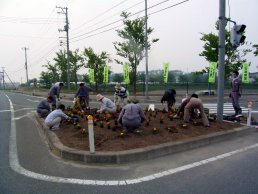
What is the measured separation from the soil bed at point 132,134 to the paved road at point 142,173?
61 centimetres

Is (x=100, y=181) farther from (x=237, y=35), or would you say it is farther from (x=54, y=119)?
(x=237, y=35)

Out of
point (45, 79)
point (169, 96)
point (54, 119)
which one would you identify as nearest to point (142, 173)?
point (54, 119)

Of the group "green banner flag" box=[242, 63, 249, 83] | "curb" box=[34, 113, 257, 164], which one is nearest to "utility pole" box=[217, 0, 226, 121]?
"curb" box=[34, 113, 257, 164]

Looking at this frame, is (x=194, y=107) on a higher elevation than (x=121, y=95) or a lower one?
lower

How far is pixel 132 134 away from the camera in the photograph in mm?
6316

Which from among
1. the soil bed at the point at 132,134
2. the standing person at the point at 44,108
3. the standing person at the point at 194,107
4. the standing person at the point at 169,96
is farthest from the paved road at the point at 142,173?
the standing person at the point at 169,96

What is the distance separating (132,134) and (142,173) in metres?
1.97

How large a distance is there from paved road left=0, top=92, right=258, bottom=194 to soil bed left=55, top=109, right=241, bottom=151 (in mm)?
608

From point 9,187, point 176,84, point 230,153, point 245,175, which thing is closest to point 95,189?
point 9,187

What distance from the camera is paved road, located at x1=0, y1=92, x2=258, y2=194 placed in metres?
3.82

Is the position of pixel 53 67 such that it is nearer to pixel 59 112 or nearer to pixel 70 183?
pixel 59 112

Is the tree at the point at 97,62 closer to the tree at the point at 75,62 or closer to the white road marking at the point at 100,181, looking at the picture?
the tree at the point at 75,62

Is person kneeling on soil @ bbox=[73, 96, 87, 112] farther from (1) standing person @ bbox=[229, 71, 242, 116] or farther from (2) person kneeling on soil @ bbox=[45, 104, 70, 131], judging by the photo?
(1) standing person @ bbox=[229, 71, 242, 116]

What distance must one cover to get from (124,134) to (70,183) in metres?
2.39
